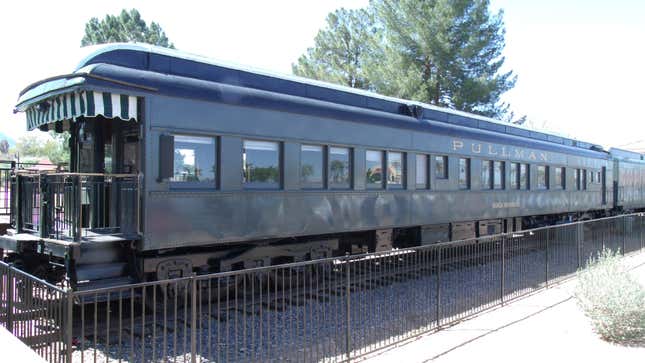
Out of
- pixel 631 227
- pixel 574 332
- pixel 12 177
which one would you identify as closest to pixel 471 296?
pixel 574 332

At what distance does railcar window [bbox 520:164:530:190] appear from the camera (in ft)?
49.0

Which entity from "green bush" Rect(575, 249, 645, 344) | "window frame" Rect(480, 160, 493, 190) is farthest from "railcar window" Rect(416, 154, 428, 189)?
"green bush" Rect(575, 249, 645, 344)

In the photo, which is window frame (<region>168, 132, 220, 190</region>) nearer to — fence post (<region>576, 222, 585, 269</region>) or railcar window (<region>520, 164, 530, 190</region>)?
fence post (<region>576, 222, 585, 269</region>)

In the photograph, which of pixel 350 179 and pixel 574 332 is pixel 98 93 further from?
pixel 574 332

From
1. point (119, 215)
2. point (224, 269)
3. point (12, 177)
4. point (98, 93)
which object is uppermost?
point (98, 93)

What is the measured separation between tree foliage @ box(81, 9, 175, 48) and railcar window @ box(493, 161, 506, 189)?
1087 inches

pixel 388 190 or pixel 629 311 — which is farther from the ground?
pixel 388 190

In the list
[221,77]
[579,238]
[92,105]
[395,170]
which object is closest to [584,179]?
[579,238]

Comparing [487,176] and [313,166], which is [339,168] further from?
[487,176]

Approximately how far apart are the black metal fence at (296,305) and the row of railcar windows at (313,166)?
4.65 ft

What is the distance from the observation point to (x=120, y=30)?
35.5 metres

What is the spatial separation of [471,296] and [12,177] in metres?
7.07

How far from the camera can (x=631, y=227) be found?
1397cm

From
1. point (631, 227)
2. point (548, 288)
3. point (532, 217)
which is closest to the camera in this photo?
point (548, 288)
